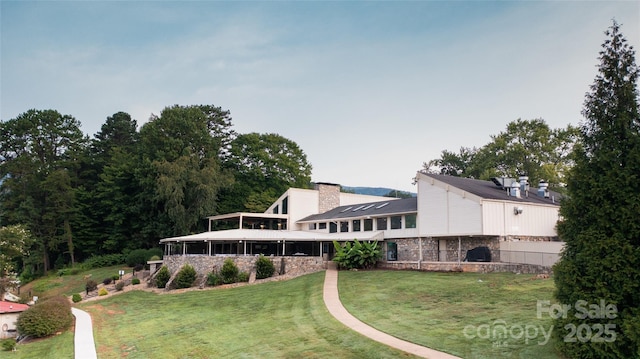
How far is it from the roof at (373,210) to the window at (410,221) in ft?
1.46

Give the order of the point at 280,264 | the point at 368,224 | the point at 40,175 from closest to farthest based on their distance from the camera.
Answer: the point at 280,264, the point at 368,224, the point at 40,175

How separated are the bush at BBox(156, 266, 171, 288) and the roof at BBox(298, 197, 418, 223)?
13.9 m

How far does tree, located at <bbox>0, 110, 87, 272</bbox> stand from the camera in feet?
167

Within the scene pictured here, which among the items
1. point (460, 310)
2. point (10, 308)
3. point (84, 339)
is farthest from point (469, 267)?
point (10, 308)

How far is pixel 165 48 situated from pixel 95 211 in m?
35.4

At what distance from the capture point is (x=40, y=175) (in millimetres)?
52656

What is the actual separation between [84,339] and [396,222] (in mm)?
21394

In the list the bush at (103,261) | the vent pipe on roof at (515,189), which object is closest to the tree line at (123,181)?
the bush at (103,261)

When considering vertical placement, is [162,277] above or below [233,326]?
above

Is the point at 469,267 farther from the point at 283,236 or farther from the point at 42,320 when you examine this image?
the point at 42,320

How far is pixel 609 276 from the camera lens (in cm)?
901

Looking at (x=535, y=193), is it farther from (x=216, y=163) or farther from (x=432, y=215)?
(x=216, y=163)

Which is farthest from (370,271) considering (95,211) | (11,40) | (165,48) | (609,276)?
(95,211)

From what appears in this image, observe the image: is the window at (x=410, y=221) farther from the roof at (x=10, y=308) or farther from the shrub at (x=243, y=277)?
the roof at (x=10, y=308)
